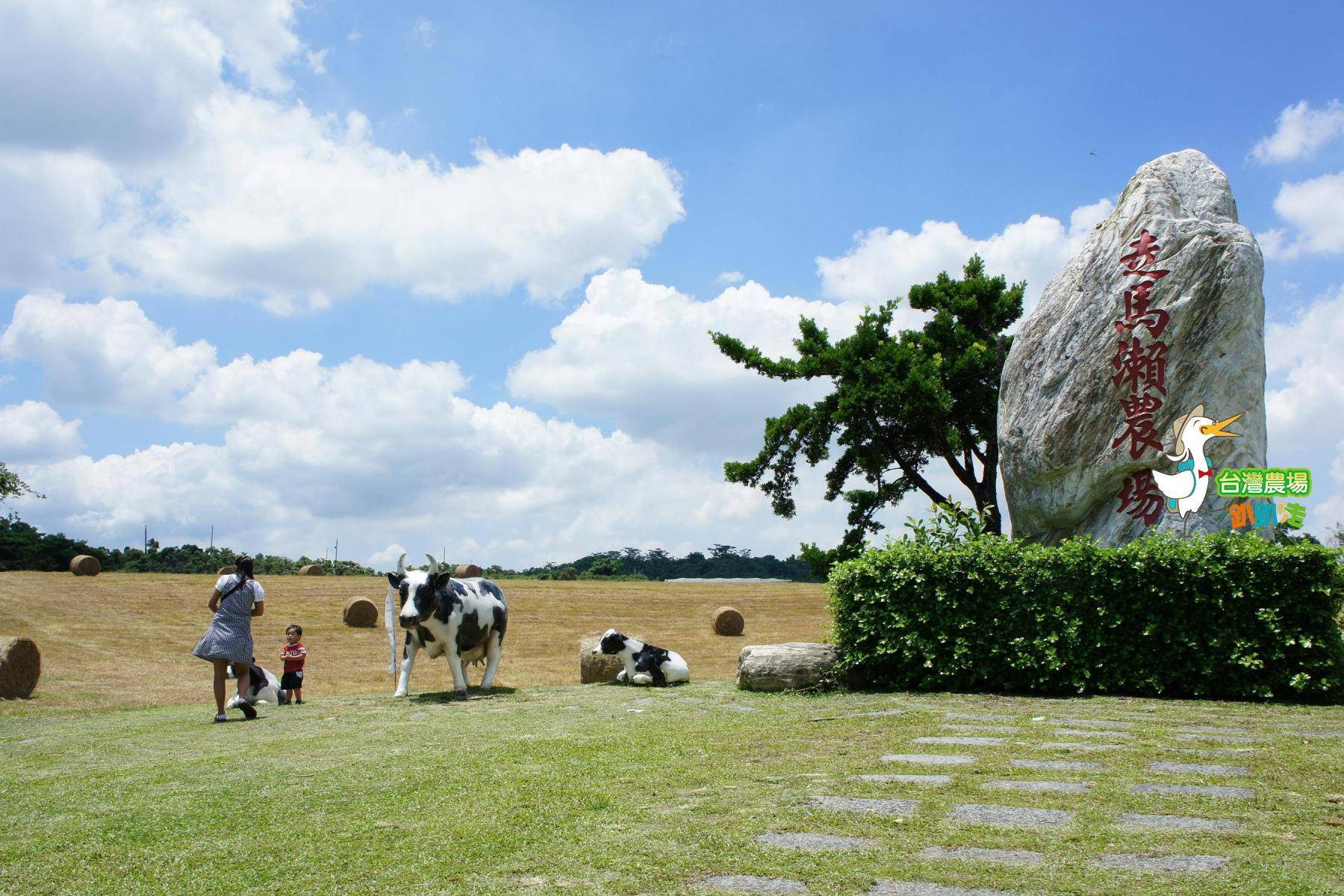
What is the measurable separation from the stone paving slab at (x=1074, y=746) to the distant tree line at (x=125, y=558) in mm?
33372

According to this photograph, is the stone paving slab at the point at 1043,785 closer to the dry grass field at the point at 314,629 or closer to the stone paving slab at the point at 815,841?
the stone paving slab at the point at 815,841

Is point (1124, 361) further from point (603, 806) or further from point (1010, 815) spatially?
point (603, 806)

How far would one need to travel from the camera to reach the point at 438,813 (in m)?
5.63

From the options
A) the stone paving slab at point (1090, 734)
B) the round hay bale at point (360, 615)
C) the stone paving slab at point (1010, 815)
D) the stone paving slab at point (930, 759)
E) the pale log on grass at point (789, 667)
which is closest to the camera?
the stone paving slab at point (1010, 815)

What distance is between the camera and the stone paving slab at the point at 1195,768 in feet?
20.1

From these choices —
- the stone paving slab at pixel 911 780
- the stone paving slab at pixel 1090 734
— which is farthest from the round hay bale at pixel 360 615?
the stone paving slab at pixel 911 780

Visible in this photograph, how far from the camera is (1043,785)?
19.2ft

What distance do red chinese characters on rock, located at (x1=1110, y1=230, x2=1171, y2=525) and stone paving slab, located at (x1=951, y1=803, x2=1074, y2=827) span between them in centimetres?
1037

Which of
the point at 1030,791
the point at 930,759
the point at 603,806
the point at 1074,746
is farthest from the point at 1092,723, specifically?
the point at 603,806

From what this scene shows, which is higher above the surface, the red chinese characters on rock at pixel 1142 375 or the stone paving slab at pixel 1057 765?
the red chinese characters on rock at pixel 1142 375

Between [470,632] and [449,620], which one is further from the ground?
[449,620]

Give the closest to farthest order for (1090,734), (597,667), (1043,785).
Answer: (1043,785), (1090,734), (597,667)

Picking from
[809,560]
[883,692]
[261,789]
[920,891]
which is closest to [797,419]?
[809,560]

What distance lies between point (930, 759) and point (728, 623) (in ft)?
75.6
